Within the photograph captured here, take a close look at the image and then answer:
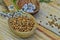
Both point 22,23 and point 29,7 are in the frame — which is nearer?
point 22,23

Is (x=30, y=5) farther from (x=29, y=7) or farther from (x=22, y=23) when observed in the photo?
(x=22, y=23)

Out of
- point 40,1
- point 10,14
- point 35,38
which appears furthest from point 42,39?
point 40,1

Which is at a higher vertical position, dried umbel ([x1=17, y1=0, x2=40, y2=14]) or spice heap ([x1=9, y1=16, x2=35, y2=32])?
dried umbel ([x1=17, y1=0, x2=40, y2=14])

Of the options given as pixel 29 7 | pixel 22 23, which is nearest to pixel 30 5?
pixel 29 7

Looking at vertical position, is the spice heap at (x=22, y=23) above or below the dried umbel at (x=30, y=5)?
below

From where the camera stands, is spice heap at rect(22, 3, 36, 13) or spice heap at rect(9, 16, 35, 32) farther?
spice heap at rect(22, 3, 36, 13)

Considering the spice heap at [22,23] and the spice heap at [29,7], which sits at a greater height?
the spice heap at [29,7]

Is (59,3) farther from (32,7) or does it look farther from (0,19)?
(0,19)

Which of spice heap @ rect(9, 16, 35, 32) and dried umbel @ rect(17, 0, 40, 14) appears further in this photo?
dried umbel @ rect(17, 0, 40, 14)

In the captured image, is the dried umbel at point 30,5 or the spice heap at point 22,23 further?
the dried umbel at point 30,5
